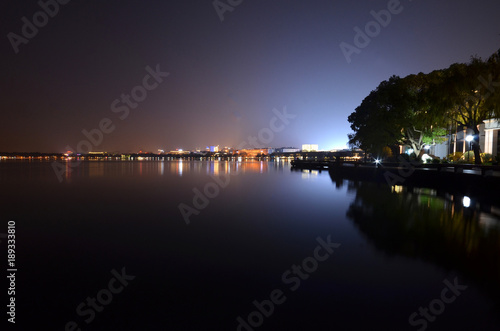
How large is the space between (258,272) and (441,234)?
619cm

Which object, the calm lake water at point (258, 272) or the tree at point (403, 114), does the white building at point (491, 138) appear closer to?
the tree at point (403, 114)

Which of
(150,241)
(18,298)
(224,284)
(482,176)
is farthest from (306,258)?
(482,176)

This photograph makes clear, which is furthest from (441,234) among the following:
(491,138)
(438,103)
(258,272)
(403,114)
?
(491,138)

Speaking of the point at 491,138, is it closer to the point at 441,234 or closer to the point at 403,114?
the point at 403,114

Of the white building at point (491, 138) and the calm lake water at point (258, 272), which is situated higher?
the white building at point (491, 138)

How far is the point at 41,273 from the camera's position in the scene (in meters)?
6.39

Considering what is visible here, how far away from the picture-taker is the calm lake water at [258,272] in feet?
15.4

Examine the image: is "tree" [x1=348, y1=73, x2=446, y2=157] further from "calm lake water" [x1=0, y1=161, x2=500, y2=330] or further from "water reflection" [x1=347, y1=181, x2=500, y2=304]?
"calm lake water" [x1=0, y1=161, x2=500, y2=330]

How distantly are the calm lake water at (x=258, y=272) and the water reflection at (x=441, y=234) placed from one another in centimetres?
5

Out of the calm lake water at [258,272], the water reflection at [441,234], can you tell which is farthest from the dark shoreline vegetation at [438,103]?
the calm lake water at [258,272]

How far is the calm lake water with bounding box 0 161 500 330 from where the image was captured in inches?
184

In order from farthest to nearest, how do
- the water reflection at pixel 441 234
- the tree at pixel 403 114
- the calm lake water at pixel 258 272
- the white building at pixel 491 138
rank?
1. the white building at pixel 491 138
2. the tree at pixel 403 114
3. the water reflection at pixel 441 234
4. the calm lake water at pixel 258 272

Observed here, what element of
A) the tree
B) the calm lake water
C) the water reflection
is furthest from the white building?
the calm lake water

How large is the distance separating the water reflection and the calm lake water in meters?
0.05
